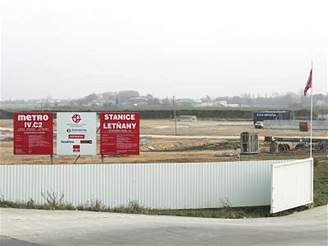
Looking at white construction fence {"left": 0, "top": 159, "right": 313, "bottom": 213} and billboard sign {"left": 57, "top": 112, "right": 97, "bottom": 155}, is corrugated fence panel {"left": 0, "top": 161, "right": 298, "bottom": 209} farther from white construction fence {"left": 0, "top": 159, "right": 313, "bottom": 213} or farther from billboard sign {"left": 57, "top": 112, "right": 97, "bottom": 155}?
billboard sign {"left": 57, "top": 112, "right": 97, "bottom": 155}

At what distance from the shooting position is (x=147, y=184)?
57.6ft

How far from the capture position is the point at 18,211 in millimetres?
14539

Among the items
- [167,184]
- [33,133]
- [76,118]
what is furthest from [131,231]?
[33,133]

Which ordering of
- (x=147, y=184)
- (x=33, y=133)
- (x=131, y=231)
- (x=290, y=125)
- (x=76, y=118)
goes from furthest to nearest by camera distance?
(x=290, y=125) < (x=76, y=118) < (x=33, y=133) < (x=147, y=184) < (x=131, y=231)

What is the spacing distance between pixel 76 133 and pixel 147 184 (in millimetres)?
4473

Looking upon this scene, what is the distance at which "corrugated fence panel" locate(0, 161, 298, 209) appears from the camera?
16.7m

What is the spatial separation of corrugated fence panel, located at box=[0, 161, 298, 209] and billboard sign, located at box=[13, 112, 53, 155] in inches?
153

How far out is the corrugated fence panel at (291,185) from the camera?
17436 millimetres

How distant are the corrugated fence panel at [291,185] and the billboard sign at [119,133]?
18.7 ft

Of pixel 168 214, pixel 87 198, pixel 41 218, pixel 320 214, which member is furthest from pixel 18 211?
pixel 320 214

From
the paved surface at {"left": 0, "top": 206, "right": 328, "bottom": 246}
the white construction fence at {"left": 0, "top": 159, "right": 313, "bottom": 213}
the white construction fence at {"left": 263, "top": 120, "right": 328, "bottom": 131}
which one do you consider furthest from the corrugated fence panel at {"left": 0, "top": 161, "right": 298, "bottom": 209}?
the white construction fence at {"left": 263, "top": 120, "right": 328, "bottom": 131}

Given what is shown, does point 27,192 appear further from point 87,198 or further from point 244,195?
point 244,195

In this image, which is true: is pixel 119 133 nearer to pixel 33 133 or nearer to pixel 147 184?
pixel 33 133

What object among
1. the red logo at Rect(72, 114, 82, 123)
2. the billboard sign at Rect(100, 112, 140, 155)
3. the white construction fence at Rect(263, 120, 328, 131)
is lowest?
the white construction fence at Rect(263, 120, 328, 131)
